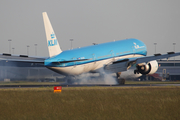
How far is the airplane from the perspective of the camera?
136ft

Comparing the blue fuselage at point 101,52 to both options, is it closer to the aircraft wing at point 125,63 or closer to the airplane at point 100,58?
the airplane at point 100,58

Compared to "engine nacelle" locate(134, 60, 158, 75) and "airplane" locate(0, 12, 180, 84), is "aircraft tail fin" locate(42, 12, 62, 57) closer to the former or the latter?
"airplane" locate(0, 12, 180, 84)

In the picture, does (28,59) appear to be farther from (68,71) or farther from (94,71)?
(94,71)

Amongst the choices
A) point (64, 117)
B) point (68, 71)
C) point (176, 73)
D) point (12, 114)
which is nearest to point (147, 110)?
point (64, 117)

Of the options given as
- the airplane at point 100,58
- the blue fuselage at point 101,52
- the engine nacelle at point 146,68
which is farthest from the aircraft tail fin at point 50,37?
the engine nacelle at point 146,68

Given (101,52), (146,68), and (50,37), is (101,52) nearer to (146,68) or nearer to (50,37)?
(146,68)

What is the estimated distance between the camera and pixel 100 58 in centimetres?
4681

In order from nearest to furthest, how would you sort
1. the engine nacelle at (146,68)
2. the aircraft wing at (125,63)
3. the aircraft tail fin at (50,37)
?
the aircraft tail fin at (50,37), the aircraft wing at (125,63), the engine nacelle at (146,68)

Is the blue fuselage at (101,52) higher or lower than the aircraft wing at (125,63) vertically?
higher

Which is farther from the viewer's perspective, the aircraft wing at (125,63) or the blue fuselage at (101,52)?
the aircraft wing at (125,63)

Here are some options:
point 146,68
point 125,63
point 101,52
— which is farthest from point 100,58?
point 146,68

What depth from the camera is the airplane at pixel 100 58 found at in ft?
136

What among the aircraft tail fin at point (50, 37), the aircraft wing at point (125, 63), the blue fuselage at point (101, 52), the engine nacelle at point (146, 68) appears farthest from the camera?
the engine nacelle at point (146, 68)

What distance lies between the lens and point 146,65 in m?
48.4
